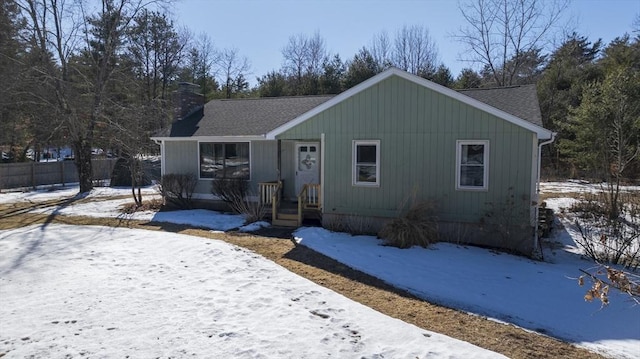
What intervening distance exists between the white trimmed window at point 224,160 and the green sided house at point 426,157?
4.10 feet

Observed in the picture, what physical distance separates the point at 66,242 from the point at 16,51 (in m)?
15.4

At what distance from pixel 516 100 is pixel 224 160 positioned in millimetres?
9252

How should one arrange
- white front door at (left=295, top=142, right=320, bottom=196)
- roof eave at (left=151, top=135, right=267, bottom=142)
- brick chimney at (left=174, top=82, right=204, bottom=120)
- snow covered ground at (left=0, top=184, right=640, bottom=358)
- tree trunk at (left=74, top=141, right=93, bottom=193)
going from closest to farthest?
snow covered ground at (left=0, top=184, right=640, bottom=358)
roof eave at (left=151, top=135, right=267, bottom=142)
white front door at (left=295, top=142, right=320, bottom=196)
brick chimney at (left=174, top=82, right=204, bottom=120)
tree trunk at (left=74, top=141, right=93, bottom=193)

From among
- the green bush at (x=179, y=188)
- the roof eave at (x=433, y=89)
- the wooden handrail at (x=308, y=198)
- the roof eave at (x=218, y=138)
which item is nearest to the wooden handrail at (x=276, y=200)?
the wooden handrail at (x=308, y=198)

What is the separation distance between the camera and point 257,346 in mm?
4402

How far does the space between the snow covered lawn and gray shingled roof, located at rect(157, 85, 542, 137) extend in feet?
22.6

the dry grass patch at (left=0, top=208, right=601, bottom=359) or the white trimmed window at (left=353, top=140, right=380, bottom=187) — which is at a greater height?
the white trimmed window at (left=353, top=140, right=380, bottom=187)

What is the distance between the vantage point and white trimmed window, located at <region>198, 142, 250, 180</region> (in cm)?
1416

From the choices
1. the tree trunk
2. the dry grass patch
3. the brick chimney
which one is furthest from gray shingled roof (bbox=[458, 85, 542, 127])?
the tree trunk

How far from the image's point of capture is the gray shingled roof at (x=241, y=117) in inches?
562

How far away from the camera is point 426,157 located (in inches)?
412

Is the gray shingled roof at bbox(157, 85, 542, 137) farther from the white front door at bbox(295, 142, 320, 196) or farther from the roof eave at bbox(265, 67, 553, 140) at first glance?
the roof eave at bbox(265, 67, 553, 140)

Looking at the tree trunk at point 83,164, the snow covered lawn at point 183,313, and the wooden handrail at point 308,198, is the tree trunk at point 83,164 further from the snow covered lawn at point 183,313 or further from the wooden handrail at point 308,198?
the wooden handrail at point 308,198

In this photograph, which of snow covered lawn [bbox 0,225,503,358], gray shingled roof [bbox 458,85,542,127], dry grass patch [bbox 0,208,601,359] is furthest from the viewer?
gray shingled roof [bbox 458,85,542,127]
